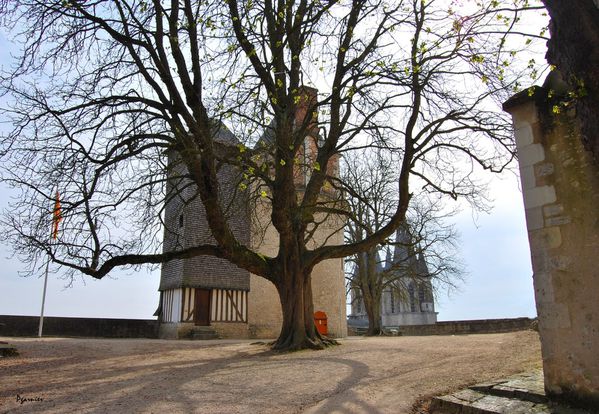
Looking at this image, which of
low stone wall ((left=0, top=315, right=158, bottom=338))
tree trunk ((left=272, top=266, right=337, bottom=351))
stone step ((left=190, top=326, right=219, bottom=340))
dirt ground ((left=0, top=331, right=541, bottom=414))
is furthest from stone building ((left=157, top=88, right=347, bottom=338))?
dirt ground ((left=0, top=331, right=541, bottom=414))

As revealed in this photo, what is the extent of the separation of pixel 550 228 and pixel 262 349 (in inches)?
284

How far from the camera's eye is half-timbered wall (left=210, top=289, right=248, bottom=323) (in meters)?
20.8

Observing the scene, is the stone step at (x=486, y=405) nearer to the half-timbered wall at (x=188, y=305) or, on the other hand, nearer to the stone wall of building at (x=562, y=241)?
the stone wall of building at (x=562, y=241)

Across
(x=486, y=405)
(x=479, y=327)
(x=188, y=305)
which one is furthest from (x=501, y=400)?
(x=479, y=327)

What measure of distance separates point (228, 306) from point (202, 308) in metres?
1.25

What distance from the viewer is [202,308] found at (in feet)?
67.5

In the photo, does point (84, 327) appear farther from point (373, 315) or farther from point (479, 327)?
point (479, 327)

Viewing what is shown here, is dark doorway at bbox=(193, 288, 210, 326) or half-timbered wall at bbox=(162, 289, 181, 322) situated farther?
dark doorway at bbox=(193, 288, 210, 326)

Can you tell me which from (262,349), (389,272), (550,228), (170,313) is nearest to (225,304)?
(170,313)

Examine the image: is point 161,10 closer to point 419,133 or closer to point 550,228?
point 419,133

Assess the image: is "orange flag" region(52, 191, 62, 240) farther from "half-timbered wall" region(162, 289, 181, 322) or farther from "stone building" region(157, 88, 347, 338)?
"half-timbered wall" region(162, 289, 181, 322)

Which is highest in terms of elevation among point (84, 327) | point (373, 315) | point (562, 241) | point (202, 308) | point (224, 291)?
point (224, 291)

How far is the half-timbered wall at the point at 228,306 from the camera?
20.8 meters

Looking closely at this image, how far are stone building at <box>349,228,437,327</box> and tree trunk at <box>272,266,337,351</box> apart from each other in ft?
32.8
